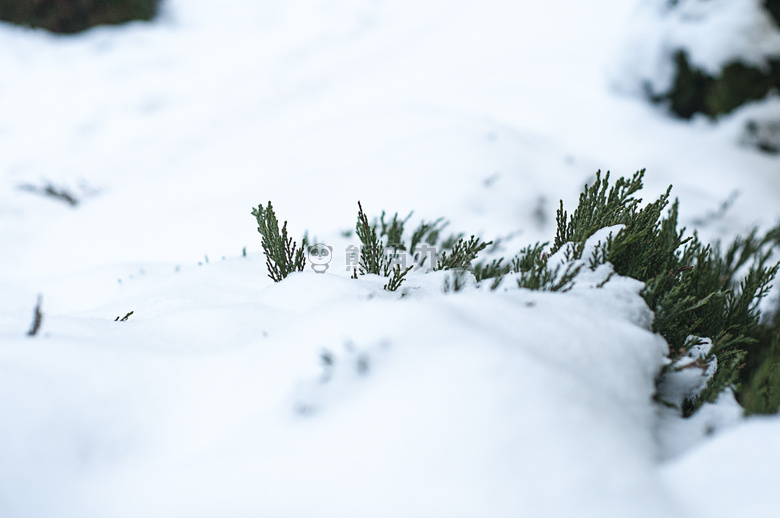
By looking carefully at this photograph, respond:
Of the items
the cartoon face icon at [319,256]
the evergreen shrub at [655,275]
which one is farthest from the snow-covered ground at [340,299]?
the cartoon face icon at [319,256]

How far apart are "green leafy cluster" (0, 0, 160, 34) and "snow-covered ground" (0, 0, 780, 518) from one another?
Result: 0.78 feet

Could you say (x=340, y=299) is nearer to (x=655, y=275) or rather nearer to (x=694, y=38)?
(x=655, y=275)

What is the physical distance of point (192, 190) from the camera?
3723mm

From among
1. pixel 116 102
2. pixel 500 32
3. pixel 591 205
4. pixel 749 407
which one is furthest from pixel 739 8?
pixel 116 102

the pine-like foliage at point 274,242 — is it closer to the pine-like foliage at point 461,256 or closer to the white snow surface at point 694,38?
the pine-like foliage at point 461,256

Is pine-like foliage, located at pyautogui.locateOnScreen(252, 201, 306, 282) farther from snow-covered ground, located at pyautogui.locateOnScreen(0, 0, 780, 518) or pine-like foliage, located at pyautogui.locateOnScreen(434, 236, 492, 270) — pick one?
pine-like foliage, located at pyautogui.locateOnScreen(434, 236, 492, 270)

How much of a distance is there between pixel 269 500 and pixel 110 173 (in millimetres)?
4971

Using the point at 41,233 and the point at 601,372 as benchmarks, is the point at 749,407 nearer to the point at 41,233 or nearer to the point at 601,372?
the point at 601,372

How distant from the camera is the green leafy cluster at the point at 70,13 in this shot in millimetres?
6145

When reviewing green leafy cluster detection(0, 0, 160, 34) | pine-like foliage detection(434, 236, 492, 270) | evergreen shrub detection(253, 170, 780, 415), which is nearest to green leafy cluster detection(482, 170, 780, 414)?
evergreen shrub detection(253, 170, 780, 415)

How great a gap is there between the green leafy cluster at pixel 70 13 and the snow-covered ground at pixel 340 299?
0.24 meters

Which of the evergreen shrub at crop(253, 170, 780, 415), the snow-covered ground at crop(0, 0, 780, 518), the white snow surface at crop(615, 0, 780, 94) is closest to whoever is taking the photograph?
the snow-covered ground at crop(0, 0, 780, 518)

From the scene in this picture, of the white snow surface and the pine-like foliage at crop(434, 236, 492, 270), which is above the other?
the white snow surface

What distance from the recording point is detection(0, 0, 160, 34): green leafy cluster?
6145 millimetres
